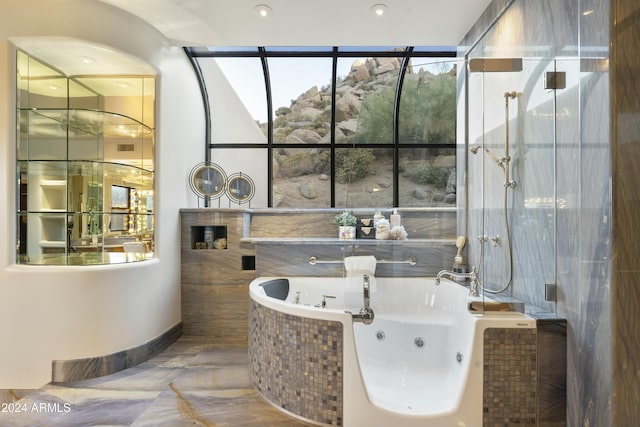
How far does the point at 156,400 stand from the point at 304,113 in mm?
3028

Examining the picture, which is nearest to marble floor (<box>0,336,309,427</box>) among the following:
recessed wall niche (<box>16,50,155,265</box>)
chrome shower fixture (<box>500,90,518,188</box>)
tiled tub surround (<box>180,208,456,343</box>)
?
tiled tub surround (<box>180,208,456,343</box>)

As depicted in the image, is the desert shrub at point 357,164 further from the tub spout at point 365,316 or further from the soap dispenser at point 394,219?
the tub spout at point 365,316

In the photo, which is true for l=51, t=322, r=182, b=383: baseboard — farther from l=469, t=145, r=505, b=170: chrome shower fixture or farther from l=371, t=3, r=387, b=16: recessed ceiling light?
l=371, t=3, r=387, b=16: recessed ceiling light

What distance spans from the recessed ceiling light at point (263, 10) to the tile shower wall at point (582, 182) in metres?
1.74

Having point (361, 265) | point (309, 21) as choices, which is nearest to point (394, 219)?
point (361, 265)

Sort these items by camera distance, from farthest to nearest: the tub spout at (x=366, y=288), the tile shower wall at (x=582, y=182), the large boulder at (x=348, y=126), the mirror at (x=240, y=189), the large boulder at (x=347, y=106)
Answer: the mirror at (x=240, y=189), the large boulder at (x=347, y=106), the large boulder at (x=348, y=126), the tub spout at (x=366, y=288), the tile shower wall at (x=582, y=182)

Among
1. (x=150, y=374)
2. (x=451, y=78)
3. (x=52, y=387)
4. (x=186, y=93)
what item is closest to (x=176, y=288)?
(x=150, y=374)

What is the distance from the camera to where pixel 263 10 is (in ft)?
8.36

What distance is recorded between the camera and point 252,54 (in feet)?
11.6

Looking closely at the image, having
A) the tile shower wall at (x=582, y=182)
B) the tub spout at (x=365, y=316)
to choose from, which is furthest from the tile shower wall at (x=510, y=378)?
the tub spout at (x=365, y=316)

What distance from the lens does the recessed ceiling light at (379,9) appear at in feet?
8.19

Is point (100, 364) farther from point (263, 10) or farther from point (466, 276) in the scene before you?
point (263, 10)

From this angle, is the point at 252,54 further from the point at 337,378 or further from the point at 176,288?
the point at 337,378

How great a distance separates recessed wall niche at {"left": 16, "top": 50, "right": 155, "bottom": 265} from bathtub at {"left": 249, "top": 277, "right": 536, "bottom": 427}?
1352 millimetres
